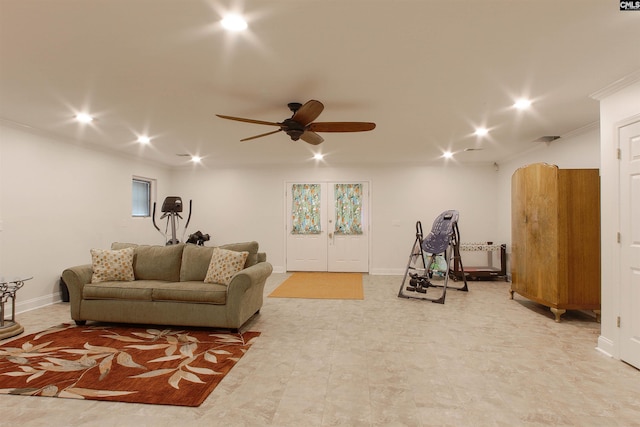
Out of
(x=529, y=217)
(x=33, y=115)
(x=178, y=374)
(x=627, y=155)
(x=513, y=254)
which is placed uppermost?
(x=33, y=115)

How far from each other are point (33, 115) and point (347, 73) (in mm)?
3683

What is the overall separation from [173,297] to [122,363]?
2.81 ft

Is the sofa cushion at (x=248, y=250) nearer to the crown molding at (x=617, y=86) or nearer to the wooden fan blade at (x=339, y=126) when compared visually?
the wooden fan blade at (x=339, y=126)

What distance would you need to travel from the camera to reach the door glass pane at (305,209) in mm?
7246

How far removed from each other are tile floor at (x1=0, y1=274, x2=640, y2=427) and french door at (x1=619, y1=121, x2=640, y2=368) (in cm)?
25

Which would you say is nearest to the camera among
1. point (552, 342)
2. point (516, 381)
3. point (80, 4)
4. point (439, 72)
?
point (80, 4)

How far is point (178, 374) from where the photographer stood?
2.52 meters

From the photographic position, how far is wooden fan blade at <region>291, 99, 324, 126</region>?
2680 mm

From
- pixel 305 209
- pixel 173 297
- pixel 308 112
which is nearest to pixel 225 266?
pixel 173 297

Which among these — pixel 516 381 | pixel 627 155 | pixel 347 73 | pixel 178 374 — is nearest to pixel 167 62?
→ pixel 347 73

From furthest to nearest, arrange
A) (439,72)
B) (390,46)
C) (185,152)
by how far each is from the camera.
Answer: (185,152) < (439,72) < (390,46)

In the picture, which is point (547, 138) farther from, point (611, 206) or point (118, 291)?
point (118, 291)

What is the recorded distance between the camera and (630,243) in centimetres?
271

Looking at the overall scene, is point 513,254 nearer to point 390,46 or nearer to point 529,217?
point 529,217
